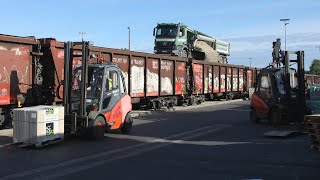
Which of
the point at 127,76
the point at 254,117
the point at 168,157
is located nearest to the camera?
the point at 168,157

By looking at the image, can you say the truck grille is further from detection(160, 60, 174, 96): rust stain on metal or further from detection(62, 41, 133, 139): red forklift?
detection(62, 41, 133, 139): red forklift

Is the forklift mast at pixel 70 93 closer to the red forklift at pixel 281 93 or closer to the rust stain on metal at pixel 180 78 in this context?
the red forklift at pixel 281 93

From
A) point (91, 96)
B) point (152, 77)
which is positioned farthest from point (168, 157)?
point (152, 77)

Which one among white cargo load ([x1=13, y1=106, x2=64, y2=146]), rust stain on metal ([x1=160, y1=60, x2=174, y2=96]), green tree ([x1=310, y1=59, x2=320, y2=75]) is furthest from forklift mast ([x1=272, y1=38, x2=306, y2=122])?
green tree ([x1=310, y1=59, x2=320, y2=75])

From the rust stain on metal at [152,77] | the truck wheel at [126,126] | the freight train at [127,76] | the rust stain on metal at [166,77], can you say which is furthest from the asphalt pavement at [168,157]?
the rust stain on metal at [166,77]

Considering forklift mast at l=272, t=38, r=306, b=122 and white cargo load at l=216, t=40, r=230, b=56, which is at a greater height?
white cargo load at l=216, t=40, r=230, b=56

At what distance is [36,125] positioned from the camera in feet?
37.7

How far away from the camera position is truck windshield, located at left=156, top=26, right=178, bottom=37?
115ft

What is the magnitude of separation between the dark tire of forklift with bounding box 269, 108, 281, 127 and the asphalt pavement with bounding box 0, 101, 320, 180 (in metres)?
2.49

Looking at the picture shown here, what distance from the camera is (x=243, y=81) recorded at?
42250mm

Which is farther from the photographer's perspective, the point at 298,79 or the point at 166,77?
the point at 166,77

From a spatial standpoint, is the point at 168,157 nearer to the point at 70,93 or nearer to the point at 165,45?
the point at 70,93

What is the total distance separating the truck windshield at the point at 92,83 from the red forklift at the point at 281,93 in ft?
25.0

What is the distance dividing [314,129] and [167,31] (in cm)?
2789
